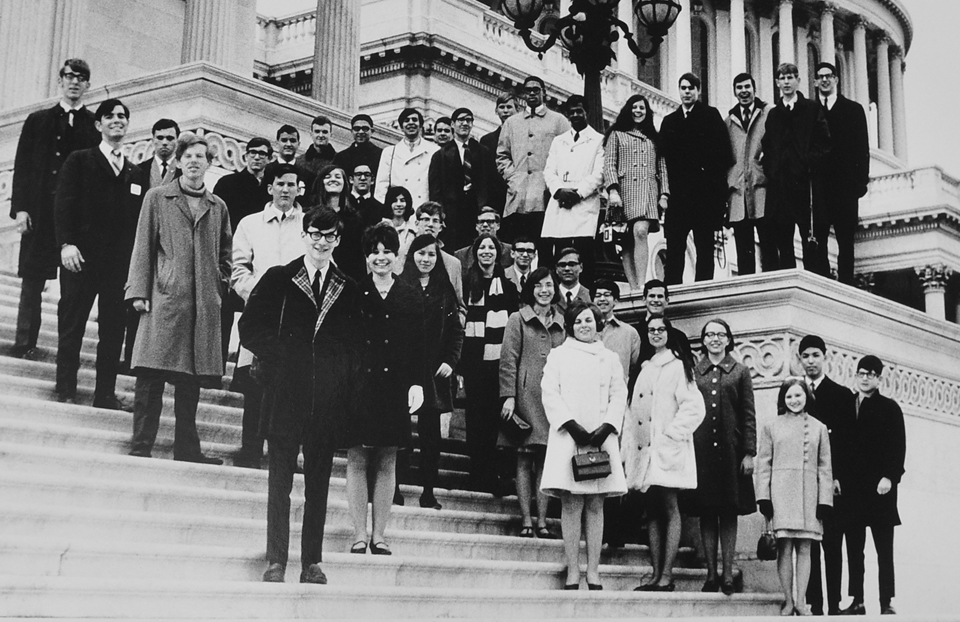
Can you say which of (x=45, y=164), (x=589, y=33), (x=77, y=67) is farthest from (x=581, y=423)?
(x=589, y=33)

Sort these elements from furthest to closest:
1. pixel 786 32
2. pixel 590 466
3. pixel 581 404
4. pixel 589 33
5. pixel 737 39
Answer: pixel 786 32 < pixel 737 39 < pixel 589 33 < pixel 581 404 < pixel 590 466

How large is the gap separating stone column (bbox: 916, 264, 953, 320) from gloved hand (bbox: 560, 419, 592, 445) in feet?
113

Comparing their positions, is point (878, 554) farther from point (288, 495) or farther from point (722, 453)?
point (288, 495)

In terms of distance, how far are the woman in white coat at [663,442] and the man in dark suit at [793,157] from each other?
7.94 ft

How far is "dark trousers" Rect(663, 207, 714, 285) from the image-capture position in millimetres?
11609

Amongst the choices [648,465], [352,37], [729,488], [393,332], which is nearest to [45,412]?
[393,332]

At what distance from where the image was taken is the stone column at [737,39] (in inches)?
2002

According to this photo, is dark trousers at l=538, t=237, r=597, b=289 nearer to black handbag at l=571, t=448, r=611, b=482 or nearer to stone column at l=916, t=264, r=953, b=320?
black handbag at l=571, t=448, r=611, b=482

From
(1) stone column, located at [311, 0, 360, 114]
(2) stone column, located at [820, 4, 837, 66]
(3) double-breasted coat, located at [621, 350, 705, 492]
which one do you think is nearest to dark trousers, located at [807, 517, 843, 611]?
(3) double-breasted coat, located at [621, 350, 705, 492]

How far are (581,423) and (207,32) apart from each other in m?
11.5

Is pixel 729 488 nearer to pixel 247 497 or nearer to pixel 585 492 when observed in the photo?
pixel 585 492

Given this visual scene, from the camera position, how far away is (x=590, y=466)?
27.7 feet

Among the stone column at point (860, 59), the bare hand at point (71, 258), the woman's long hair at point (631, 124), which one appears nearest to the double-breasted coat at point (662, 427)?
the woman's long hair at point (631, 124)

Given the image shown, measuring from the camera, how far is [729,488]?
940 centimetres
